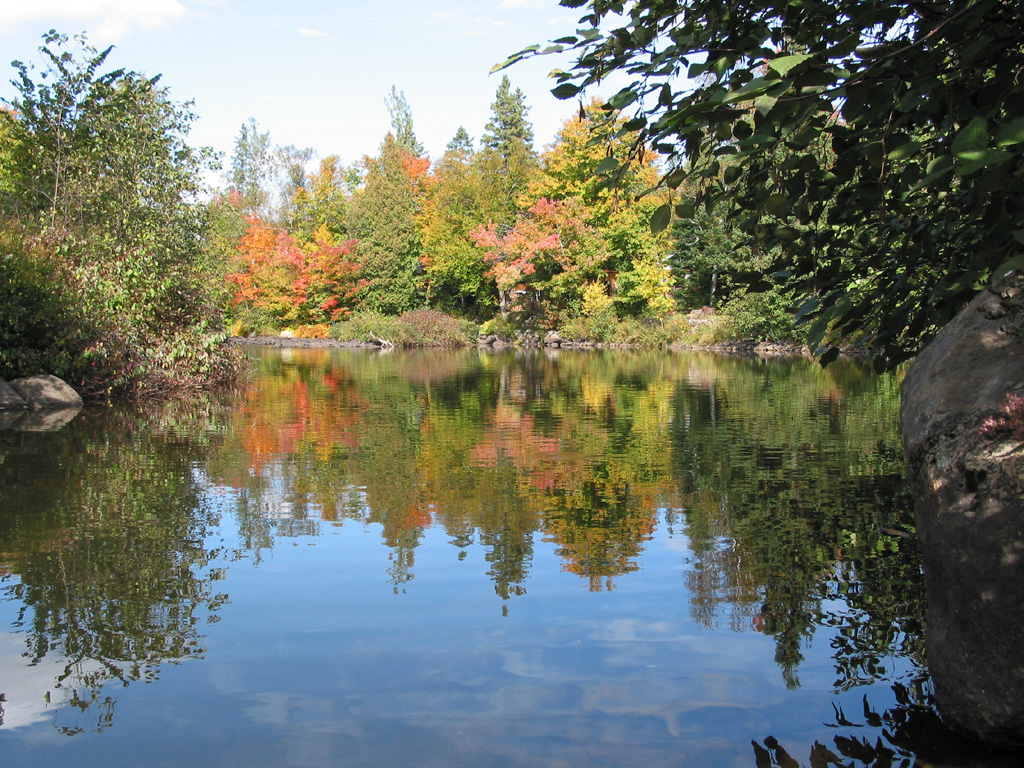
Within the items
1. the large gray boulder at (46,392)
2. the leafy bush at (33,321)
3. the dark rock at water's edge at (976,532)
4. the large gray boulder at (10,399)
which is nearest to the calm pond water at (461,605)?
the dark rock at water's edge at (976,532)

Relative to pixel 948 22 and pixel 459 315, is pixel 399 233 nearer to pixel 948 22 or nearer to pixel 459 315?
pixel 459 315

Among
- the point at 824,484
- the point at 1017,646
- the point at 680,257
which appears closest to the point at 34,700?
the point at 1017,646

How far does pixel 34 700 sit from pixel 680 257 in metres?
41.9

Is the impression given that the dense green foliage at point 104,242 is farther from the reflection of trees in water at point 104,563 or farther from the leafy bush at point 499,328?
the leafy bush at point 499,328

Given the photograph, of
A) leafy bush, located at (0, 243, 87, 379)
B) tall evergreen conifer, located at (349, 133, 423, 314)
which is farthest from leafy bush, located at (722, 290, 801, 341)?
leafy bush, located at (0, 243, 87, 379)

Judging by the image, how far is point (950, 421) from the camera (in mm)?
3779

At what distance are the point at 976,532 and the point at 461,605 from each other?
9.17 ft

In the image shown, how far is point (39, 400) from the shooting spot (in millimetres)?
15688

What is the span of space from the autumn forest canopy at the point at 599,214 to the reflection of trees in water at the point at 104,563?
3188 mm

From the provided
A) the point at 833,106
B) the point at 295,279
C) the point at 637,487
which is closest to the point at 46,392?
the point at 637,487

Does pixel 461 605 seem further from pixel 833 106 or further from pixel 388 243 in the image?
pixel 388 243

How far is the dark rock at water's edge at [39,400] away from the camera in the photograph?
14453 mm

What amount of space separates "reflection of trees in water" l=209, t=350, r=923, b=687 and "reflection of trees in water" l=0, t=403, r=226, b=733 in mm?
654

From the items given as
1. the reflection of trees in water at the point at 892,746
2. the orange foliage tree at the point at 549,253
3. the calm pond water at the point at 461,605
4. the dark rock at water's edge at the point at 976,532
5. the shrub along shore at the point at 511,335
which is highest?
the orange foliage tree at the point at 549,253
